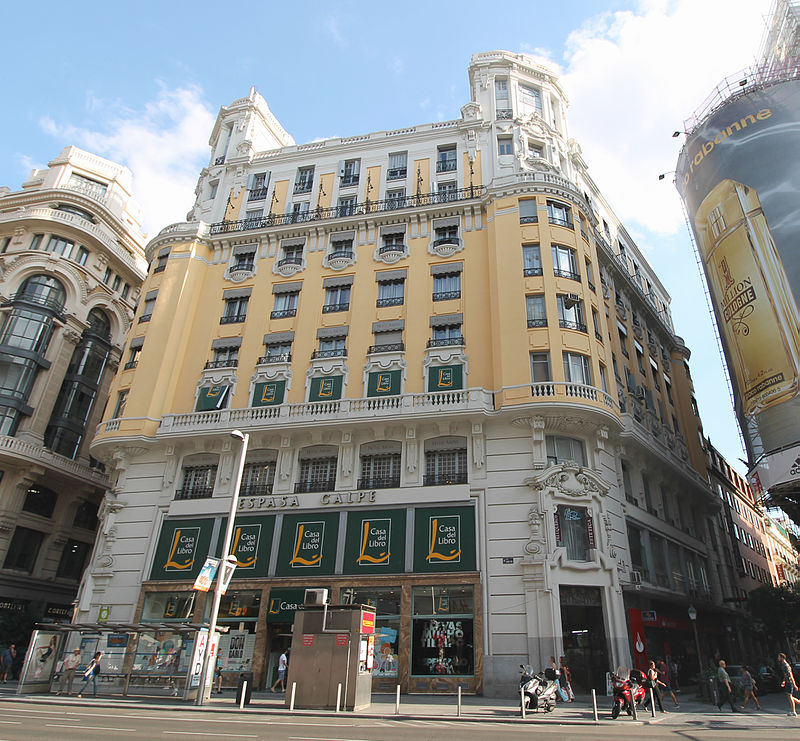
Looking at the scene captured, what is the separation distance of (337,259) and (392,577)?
64.4ft

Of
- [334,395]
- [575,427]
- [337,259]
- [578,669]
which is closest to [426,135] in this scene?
[337,259]

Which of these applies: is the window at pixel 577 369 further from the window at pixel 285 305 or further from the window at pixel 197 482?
the window at pixel 197 482

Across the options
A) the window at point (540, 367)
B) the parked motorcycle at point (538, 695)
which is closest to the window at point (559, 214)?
the window at point (540, 367)

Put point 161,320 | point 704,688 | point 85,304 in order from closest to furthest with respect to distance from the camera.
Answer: point 704,688, point 161,320, point 85,304

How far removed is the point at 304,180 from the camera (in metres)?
42.8

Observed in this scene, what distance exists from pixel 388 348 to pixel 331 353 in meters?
3.35

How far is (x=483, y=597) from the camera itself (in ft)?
84.4

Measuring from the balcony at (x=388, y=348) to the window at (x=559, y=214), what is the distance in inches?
452

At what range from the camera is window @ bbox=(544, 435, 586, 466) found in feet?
93.8

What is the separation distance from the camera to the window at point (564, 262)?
107 ft

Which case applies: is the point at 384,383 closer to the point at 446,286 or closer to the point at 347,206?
the point at 446,286

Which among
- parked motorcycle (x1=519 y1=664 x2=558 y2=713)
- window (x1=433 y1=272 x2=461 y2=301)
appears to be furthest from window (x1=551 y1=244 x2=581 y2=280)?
parked motorcycle (x1=519 y1=664 x2=558 y2=713)

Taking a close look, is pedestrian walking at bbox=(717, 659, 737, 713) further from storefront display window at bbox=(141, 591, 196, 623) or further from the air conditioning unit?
storefront display window at bbox=(141, 591, 196, 623)

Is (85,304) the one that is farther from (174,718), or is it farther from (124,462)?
(174,718)
